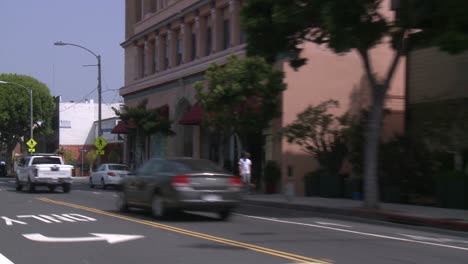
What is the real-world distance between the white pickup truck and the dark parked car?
13.8 metres

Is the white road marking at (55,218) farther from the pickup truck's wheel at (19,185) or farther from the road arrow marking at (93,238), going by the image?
the pickup truck's wheel at (19,185)

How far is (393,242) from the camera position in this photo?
42.9ft

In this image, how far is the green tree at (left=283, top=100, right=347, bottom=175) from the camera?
25.7 m

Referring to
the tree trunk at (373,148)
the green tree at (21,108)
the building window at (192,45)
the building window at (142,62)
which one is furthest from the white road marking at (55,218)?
the green tree at (21,108)

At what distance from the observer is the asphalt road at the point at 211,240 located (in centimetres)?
1084

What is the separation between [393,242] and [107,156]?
4697 centimetres

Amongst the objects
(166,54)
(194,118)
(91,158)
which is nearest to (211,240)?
(194,118)

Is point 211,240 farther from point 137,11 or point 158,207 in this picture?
point 137,11

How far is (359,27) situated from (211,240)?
761 centimetres

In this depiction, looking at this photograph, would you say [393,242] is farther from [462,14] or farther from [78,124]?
[78,124]

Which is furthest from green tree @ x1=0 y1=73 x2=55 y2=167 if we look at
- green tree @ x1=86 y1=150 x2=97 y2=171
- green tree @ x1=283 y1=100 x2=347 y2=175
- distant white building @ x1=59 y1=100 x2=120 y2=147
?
green tree @ x1=283 y1=100 x2=347 y2=175

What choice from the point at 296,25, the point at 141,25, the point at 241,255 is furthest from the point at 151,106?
the point at 241,255

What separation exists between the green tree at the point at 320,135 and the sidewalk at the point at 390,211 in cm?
189

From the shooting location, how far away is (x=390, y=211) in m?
18.9
